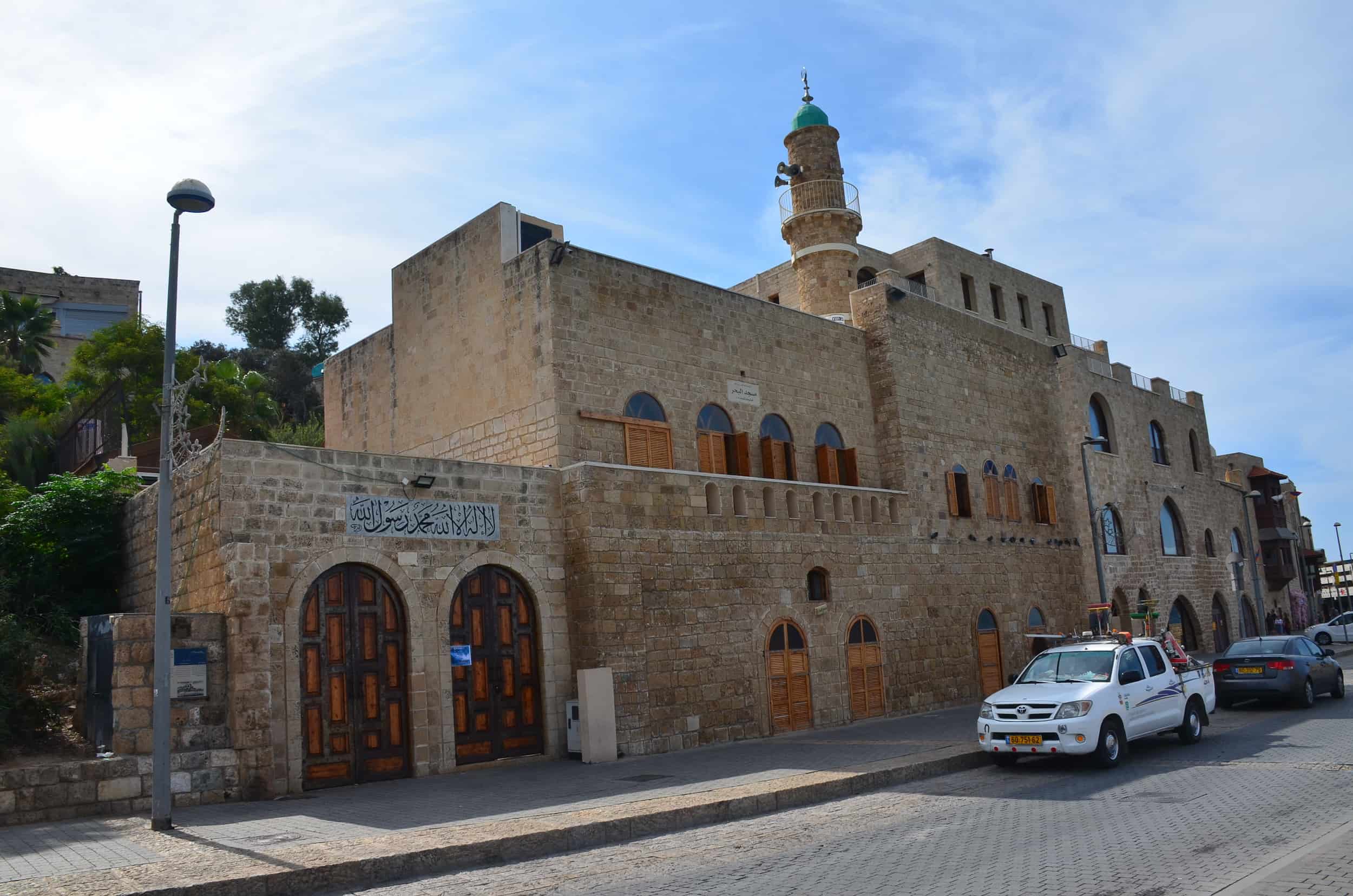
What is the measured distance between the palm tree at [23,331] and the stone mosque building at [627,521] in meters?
16.4

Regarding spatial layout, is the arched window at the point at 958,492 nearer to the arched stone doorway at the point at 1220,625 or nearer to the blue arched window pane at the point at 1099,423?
the blue arched window pane at the point at 1099,423

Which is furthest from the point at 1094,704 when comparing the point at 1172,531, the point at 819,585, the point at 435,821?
the point at 1172,531

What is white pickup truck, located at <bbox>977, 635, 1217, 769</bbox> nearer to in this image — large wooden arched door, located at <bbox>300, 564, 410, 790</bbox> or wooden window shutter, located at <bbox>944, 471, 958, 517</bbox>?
large wooden arched door, located at <bbox>300, 564, 410, 790</bbox>

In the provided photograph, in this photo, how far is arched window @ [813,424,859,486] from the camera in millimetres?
19547

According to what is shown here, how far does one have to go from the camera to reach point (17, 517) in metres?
15.2

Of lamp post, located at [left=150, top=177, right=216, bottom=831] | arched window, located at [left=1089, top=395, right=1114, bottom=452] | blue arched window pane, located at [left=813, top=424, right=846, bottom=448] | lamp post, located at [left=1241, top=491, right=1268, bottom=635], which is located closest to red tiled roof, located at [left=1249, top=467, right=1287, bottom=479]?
lamp post, located at [left=1241, top=491, right=1268, bottom=635]

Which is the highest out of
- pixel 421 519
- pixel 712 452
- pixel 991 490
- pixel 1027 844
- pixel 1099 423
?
pixel 1099 423

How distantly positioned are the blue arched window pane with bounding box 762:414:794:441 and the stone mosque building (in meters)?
0.06

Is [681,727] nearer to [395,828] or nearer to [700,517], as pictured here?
[700,517]

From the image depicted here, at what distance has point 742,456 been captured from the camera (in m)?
17.9

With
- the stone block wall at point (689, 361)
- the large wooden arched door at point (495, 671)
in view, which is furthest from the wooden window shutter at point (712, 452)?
the large wooden arched door at point (495, 671)

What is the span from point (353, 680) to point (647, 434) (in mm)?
6403

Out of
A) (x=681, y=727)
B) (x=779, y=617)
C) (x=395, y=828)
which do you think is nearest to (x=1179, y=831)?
(x=395, y=828)

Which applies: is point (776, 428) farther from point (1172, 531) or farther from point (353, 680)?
point (1172, 531)
